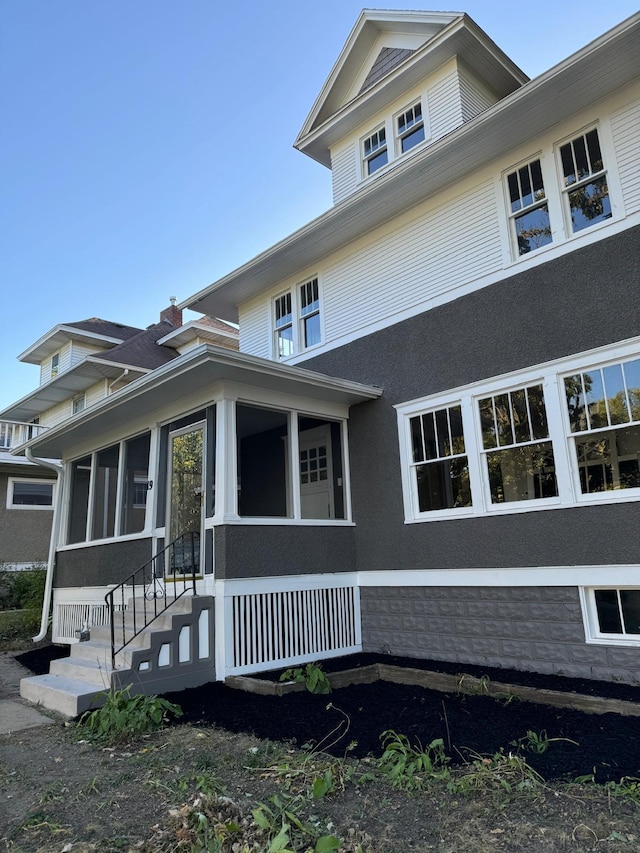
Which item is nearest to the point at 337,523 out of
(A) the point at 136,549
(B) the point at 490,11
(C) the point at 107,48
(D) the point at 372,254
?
(A) the point at 136,549

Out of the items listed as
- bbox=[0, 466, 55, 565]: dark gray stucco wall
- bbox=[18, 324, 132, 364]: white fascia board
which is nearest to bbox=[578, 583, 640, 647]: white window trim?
bbox=[0, 466, 55, 565]: dark gray stucco wall

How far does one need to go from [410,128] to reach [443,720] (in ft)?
26.8

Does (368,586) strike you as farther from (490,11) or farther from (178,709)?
(490,11)

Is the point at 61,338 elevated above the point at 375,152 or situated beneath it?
elevated above

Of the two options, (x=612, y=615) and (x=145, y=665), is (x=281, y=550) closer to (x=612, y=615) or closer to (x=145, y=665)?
(x=145, y=665)

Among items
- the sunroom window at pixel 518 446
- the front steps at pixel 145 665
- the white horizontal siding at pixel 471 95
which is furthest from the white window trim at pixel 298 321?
the front steps at pixel 145 665

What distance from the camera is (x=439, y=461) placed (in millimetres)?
7168

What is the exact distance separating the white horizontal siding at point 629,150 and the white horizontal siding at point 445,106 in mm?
2712

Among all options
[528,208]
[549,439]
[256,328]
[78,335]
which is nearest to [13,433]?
[78,335]

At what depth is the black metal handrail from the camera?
6805 mm

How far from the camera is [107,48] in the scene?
9.98 metres

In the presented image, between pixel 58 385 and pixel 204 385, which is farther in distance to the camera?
pixel 58 385

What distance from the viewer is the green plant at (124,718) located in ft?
14.7

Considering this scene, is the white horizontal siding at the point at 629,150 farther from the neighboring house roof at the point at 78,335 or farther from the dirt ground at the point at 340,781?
the neighboring house roof at the point at 78,335
